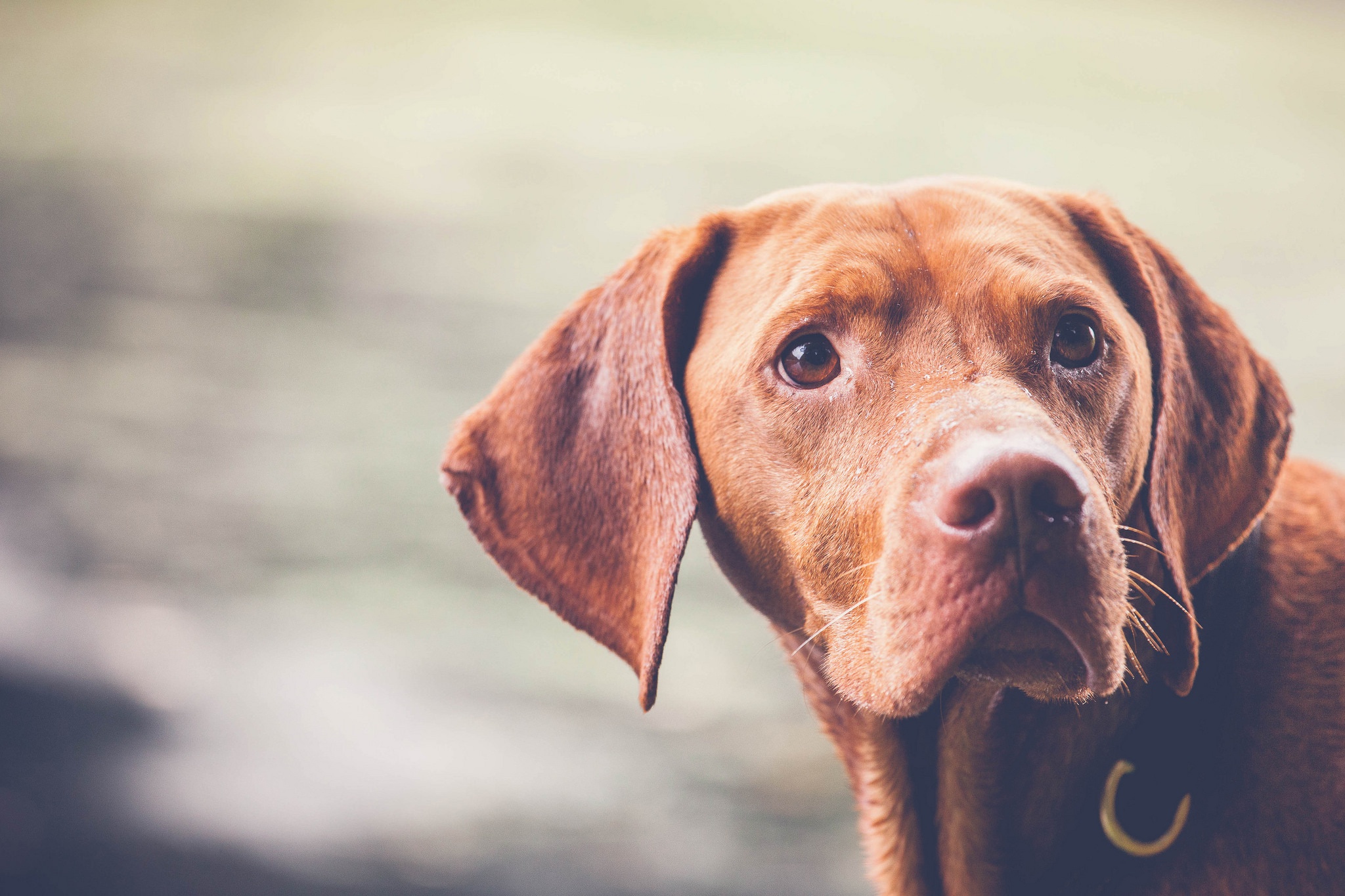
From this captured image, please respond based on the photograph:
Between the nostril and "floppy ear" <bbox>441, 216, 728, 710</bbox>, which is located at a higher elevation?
"floppy ear" <bbox>441, 216, 728, 710</bbox>

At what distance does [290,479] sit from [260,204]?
4.74 m

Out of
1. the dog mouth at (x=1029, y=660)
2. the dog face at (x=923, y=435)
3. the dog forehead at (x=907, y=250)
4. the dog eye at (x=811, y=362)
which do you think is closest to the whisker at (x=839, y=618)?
the dog face at (x=923, y=435)

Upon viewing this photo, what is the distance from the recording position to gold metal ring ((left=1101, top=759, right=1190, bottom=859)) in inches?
70.6

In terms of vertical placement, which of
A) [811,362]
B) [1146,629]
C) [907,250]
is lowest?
[1146,629]

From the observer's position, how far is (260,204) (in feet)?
37.1

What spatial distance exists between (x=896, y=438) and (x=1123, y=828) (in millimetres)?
729

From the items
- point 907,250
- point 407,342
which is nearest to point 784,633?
point 907,250

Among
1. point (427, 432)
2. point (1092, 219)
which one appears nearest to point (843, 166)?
point (427, 432)

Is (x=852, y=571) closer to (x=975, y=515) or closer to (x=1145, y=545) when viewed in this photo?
(x=975, y=515)

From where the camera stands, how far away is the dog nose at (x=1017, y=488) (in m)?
1.51

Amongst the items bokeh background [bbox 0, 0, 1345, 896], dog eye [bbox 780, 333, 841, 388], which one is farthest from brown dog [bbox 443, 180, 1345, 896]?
bokeh background [bbox 0, 0, 1345, 896]

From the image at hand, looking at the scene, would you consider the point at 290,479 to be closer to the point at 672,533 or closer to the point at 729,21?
the point at 672,533

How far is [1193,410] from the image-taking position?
→ 2025mm

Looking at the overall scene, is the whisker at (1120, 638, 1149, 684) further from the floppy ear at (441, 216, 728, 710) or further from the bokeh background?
the bokeh background
